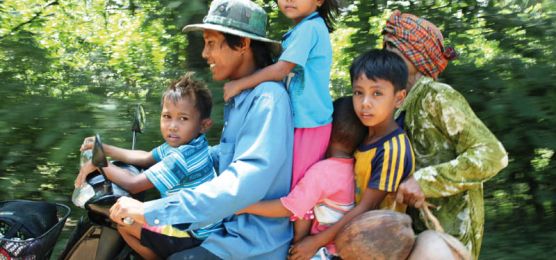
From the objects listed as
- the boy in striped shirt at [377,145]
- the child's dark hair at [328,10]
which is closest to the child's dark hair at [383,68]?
the boy in striped shirt at [377,145]

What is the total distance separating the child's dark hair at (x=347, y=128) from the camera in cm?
282

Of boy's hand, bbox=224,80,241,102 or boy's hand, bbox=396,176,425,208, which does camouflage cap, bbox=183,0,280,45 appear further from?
boy's hand, bbox=396,176,425,208

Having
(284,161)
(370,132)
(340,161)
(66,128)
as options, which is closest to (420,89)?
(370,132)

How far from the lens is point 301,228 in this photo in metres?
2.79

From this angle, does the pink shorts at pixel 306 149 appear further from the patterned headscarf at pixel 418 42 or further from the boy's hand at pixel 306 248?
the patterned headscarf at pixel 418 42

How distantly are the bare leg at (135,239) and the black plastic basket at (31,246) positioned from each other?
1.23 ft

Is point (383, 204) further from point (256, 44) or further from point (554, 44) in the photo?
point (554, 44)

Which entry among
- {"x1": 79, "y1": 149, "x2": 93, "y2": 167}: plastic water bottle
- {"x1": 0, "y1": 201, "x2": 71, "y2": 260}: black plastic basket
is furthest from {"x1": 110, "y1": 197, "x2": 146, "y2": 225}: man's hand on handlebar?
{"x1": 0, "y1": 201, "x2": 71, "y2": 260}: black plastic basket

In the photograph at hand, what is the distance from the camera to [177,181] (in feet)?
9.34

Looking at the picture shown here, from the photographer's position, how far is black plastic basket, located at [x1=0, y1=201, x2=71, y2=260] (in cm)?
289

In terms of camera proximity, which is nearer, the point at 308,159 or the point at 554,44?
the point at 308,159

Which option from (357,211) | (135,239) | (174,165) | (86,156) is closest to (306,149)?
(357,211)

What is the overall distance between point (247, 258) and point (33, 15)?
3.47 metres

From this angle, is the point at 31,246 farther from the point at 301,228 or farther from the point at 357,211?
the point at 357,211
